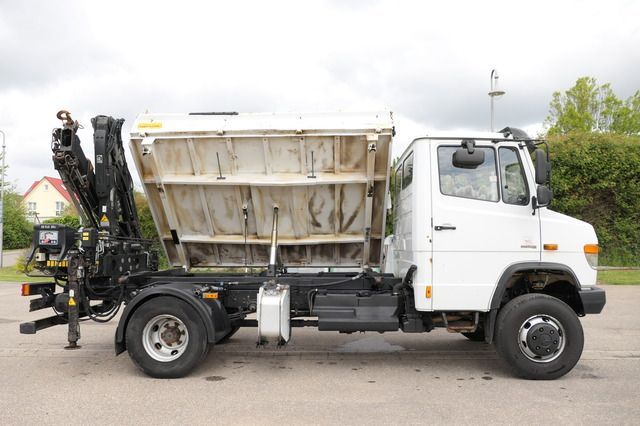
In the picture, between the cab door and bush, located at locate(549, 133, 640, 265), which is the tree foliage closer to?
bush, located at locate(549, 133, 640, 265)

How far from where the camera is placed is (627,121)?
27125 mm

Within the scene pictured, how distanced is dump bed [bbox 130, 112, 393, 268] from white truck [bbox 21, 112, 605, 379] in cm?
2

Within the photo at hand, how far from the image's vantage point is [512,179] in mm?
5973

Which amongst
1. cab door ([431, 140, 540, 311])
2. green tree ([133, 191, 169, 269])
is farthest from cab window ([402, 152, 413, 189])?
green tree ([133, 191, 169, 269])

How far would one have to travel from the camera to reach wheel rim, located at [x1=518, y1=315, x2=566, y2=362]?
575 centimetres

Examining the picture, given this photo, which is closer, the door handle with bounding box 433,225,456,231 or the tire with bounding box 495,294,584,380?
the tire with bounding box 495,294,584,380

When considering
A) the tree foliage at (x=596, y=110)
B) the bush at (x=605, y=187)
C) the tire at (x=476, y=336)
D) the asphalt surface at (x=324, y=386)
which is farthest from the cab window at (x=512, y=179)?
the tree foliage at (x=596, y=110)

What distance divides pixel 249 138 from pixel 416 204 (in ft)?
7.23

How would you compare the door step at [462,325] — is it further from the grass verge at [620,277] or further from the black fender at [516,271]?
the grass verge at [620,277]

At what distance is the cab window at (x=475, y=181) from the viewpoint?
19.6 ft

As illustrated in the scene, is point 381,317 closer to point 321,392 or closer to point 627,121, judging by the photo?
point 321,392

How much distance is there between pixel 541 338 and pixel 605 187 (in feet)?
39.6

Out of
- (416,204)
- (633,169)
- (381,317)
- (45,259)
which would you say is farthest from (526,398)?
(633,169)

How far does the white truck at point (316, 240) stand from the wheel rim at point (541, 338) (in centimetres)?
2
